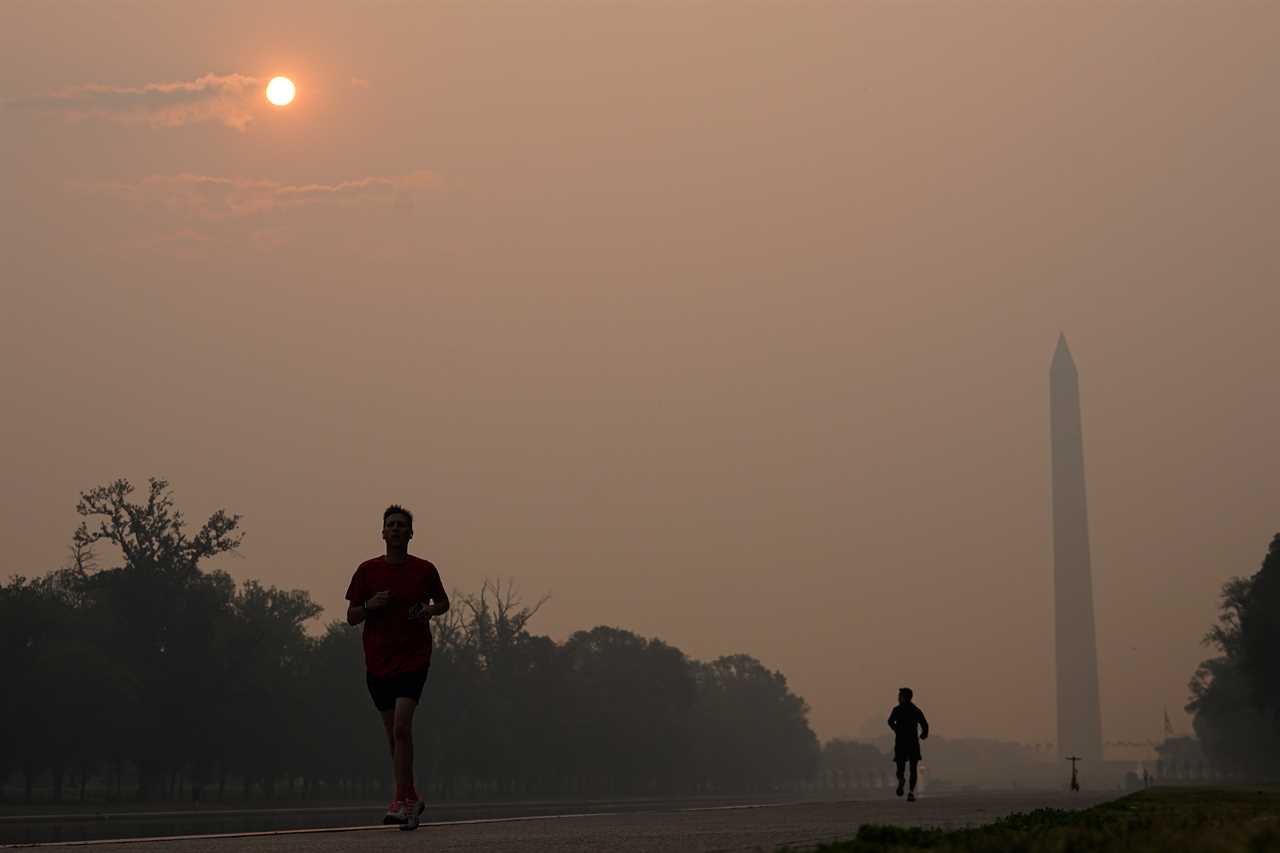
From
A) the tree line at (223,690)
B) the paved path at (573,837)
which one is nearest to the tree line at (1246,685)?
the tree line at (223,690)

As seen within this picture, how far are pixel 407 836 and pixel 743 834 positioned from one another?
7.98 ft

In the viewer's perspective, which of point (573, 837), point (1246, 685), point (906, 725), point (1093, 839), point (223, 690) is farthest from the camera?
point (1246, 685)

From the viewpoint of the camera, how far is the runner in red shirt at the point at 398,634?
43.3ft

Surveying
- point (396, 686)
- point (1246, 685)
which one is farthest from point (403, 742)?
point (1246, 685)

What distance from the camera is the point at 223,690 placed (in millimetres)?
83062

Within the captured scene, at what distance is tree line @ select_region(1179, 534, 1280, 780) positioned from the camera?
83562 millimetres

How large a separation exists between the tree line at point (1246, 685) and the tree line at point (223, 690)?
148 ft

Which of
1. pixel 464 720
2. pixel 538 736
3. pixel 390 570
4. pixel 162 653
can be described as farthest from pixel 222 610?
pixel 390 570

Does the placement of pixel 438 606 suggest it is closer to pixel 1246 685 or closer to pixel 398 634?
pixel 398 634

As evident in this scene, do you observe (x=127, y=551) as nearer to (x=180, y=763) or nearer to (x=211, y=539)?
(x=211, y=539)

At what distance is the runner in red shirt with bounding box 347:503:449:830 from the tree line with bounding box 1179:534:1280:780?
75945 millimetres

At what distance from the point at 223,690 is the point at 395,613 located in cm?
7302

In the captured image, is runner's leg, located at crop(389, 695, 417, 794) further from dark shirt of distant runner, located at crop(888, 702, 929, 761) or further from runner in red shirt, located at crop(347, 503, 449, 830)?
dark shirt of distant runner, located at crop(888, 702, 929, 761)

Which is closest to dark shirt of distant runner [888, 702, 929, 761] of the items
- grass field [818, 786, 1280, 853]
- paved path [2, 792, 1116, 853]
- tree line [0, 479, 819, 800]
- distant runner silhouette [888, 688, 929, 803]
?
distant runner silhouette [888, 688, 929, 803]
